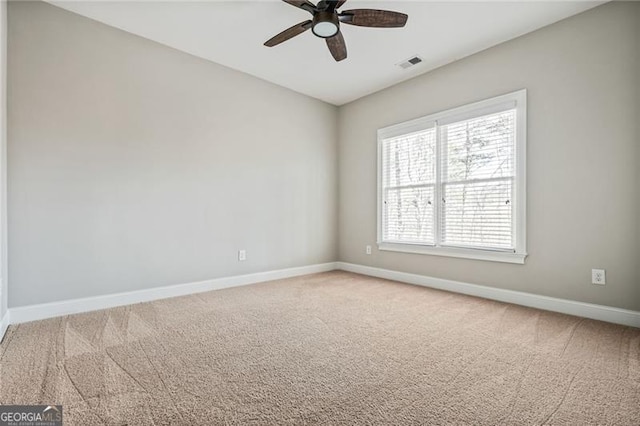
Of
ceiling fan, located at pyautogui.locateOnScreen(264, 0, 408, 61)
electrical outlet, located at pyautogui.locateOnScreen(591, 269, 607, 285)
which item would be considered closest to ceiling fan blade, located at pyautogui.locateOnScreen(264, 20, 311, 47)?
ceiling fan, located at pyautogui.locateOnScreen(264, 0, 408, 61)

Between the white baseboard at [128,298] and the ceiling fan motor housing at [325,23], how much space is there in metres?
2.87

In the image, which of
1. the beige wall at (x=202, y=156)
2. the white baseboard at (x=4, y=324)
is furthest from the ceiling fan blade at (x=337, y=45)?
the white baseboard at (x=4, y=324)

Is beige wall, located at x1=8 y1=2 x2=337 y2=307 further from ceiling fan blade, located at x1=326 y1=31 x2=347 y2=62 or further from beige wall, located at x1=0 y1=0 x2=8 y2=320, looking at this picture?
ceiling fan blade, located at x1=326 y1=31 x2=347 y2=62

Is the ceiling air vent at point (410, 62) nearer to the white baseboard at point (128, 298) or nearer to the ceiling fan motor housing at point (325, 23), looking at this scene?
the ceiling fan motor housing at point (325, 23)

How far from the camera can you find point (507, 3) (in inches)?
103

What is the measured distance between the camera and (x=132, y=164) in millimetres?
3102

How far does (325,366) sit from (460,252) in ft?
7.76

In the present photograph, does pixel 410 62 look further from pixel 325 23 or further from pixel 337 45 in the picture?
pixel 325 23

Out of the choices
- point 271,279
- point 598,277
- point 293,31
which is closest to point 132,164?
point 293,31

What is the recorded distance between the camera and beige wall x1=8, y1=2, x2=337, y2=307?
2.61 meters

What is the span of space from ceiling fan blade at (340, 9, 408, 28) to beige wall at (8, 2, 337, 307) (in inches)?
78.0

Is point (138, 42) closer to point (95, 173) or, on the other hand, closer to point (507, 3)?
point (95, 173)

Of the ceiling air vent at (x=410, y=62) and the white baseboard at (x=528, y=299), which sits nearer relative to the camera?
the white baseboard at (x=528, y=299)

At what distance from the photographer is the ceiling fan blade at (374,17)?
7.52ft
